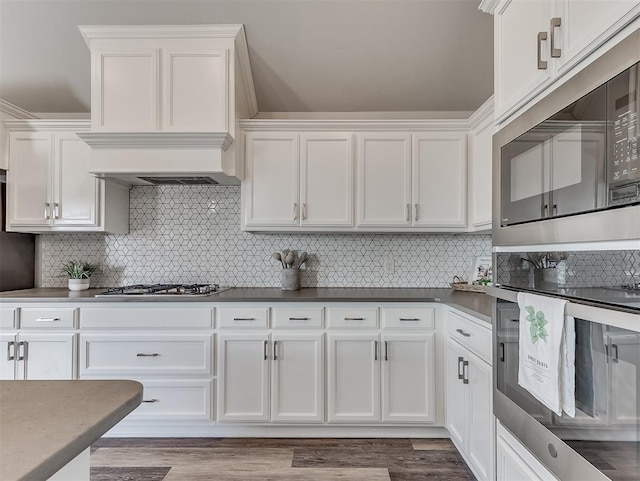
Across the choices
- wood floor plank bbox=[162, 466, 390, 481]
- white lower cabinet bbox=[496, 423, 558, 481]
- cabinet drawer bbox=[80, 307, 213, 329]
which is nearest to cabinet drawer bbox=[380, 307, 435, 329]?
wood floor plank bbox=[162, 466, 390, 481]

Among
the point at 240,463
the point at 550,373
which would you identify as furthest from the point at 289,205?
the point at 550,373

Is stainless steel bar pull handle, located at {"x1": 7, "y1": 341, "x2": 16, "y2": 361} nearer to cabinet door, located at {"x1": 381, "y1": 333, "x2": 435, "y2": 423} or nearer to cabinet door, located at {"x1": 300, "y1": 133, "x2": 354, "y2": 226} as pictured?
cabinet door, located at {"x1": 300, "y1": 133, "x2": 354, "y2": 226}

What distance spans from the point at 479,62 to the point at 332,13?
113 centimetres

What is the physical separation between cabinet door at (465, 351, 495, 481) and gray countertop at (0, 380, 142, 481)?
151 cm

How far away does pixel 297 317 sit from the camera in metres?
2.50

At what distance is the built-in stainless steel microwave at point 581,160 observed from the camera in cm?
83

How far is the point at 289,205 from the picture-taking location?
279cm

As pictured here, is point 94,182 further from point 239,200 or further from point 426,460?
point 426,460

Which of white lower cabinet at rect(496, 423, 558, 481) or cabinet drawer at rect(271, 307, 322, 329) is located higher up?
cabinet drawer at rect(271, 307, 322, 329)

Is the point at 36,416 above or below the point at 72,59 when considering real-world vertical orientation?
below

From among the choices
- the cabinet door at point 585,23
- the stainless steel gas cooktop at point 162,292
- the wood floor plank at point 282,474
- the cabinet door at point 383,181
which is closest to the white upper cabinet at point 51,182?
the stainless steel gas cooktop at point 162,292

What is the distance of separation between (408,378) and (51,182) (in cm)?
295

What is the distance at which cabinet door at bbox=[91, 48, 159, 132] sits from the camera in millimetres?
2582

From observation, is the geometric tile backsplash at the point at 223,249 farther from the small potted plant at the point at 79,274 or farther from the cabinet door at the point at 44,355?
the cabinet door at the point at 44,355
